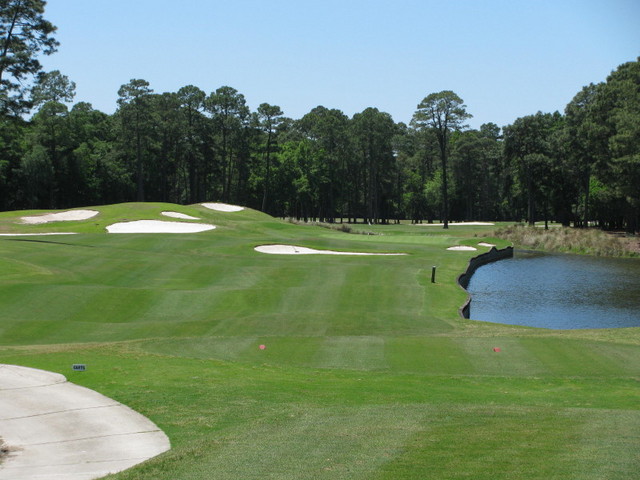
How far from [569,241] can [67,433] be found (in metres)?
65.6

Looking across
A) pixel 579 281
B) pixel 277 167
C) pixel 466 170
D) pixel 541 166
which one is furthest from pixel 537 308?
pixel 466 170

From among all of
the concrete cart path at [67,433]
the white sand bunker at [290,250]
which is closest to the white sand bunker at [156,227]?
the white sand bunker at [290,250]

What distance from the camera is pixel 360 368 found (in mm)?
15945

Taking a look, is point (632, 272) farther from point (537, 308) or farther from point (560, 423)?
point (560, 423)

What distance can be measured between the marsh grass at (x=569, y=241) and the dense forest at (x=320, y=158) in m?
5.25

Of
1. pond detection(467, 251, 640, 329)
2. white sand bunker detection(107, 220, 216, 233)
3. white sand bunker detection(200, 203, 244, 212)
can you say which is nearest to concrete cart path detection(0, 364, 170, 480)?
pond detection(467, 251, 640, 329)

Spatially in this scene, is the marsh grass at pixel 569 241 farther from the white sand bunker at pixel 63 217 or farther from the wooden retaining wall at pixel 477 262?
the white sand bunker at pixel 63 217

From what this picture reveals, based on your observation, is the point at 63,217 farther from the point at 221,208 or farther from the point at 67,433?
the point at 67,433

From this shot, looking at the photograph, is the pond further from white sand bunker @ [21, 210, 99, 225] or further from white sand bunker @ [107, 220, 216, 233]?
white sand bunker @ [21, 210, 99, 225]

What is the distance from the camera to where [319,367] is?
52.8ft

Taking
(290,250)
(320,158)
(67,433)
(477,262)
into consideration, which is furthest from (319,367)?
(320,158)

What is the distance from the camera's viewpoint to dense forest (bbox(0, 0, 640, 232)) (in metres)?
82.7

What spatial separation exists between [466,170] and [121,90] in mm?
65482

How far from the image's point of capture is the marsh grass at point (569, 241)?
6281cm
